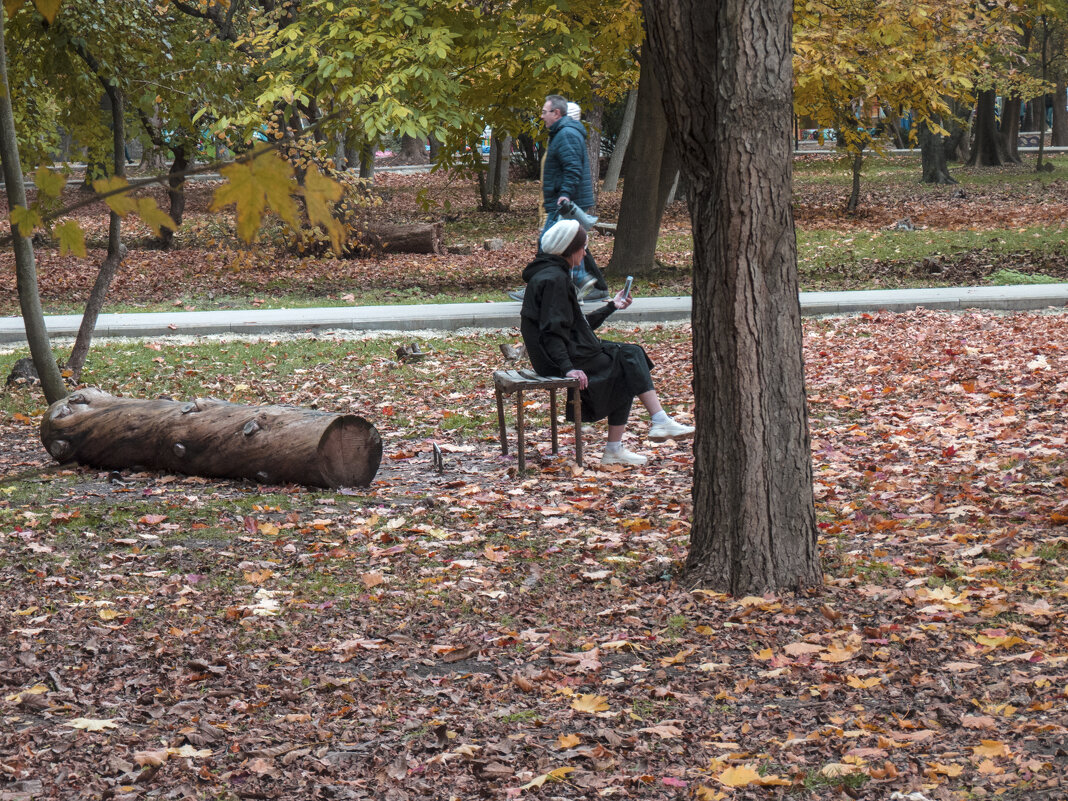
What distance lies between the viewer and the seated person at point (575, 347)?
6.89 metres

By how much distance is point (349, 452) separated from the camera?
6.76 meters

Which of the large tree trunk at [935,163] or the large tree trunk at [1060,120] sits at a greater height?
the large tree trunk at [1060,120]

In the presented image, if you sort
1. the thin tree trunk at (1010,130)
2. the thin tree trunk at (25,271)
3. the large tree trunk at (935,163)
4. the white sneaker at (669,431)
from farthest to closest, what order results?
the thin tree trunk at (1010,130)
the large tree trunk at (935,163)
the thin tree trunk at (25,271)
the white sneaker at (669,431)

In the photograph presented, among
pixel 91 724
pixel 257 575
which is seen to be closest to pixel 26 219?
pixel 91 724

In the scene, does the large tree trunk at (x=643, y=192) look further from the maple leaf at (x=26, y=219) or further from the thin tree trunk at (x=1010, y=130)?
the thin tree trunk at (x=1010, y=130)

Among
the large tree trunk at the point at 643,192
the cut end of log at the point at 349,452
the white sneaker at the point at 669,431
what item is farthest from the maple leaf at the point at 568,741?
the large tree trunk at the point at 643,192

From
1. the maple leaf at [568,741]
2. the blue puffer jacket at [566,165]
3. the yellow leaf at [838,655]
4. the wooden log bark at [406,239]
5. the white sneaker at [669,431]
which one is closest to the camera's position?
the maple leaf at [568,741]

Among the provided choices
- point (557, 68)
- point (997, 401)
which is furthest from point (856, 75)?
point (997, 401)

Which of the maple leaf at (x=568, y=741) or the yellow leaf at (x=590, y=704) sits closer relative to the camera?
the maple leaf at (x=568, y=741)

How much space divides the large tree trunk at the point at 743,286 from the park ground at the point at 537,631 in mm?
307

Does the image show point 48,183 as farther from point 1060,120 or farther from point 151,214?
point 1060,120

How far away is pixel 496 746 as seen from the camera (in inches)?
139

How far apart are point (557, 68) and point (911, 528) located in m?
10.5

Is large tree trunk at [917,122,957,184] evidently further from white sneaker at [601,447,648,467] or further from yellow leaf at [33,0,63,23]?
yellow leaf at [33,0,63,23]
